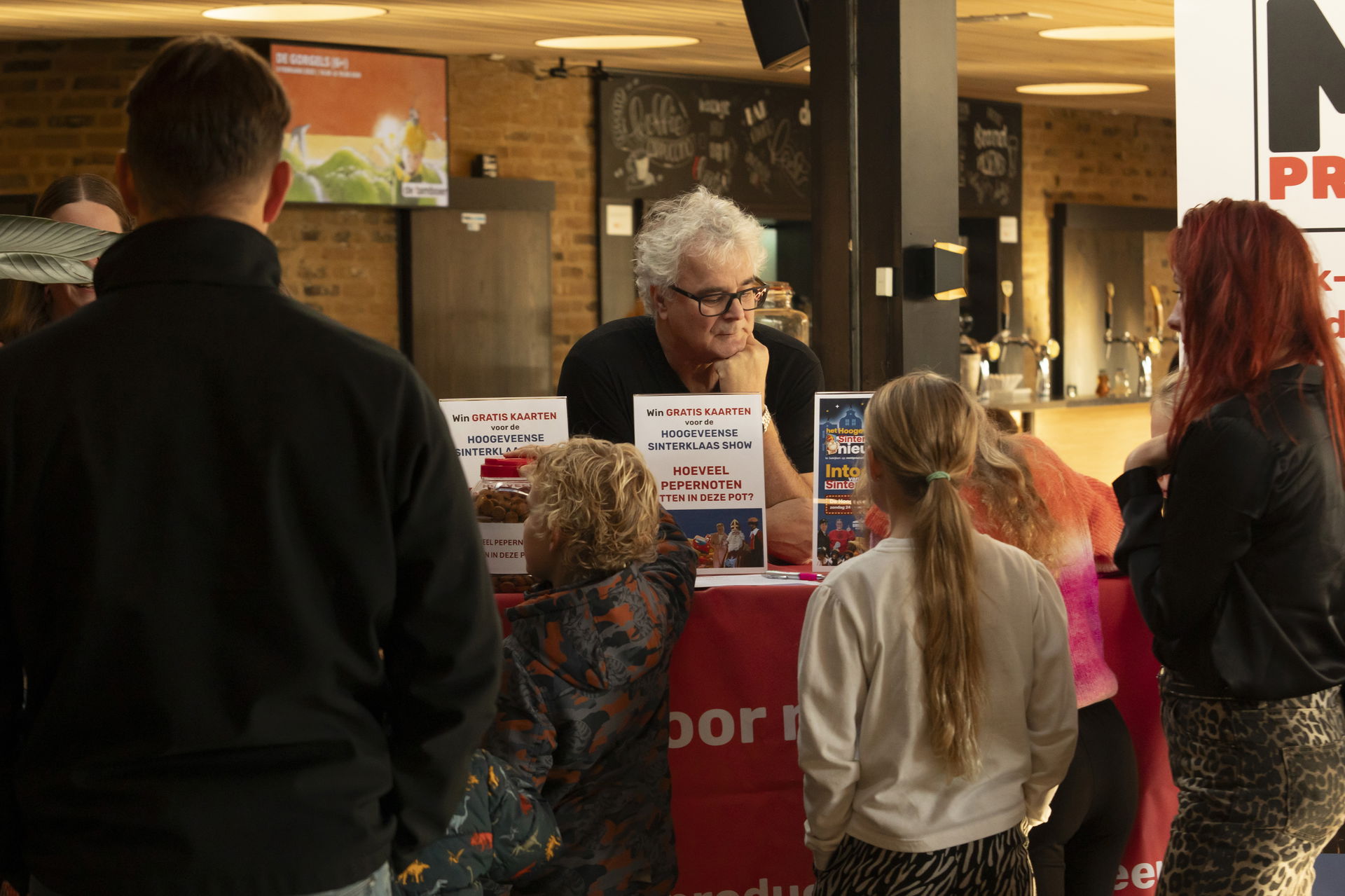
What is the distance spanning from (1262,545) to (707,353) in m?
1.15

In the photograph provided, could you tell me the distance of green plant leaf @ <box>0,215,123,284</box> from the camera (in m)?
1.93

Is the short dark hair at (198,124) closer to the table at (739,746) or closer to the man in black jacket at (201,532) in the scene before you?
the man in black jacket at (201,532)

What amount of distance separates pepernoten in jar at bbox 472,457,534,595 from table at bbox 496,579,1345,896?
0.31m

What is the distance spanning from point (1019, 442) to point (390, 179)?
6194mm

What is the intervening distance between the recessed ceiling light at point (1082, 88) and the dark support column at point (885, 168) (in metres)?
6.44

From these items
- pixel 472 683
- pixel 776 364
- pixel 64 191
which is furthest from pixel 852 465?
pixel 64 191

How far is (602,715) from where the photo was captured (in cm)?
205

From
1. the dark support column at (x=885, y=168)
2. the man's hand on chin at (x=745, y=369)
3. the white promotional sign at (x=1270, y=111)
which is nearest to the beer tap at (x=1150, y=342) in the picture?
the dark support column at (x=885, y=168)

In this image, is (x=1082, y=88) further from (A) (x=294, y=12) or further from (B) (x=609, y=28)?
(A) (x=294, y=12)

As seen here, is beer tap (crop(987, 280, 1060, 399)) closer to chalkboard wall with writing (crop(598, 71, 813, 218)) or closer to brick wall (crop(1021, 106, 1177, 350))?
brick wall (crop(1021, 106, 1177, 350))

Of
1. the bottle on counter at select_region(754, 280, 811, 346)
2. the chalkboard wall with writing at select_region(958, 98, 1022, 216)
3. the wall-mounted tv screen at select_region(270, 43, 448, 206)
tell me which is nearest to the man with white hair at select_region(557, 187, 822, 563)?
the bottle on counter at select_region(754, 280, 811, 346)

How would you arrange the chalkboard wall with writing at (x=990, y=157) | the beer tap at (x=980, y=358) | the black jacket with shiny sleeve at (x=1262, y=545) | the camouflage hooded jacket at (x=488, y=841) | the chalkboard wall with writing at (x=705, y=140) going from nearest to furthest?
the camouflage hooded jacket at (x=488, y=841) → the black jacket with shiny sleeve at (x=1262, y=545) → the beer tap at (x=980, y=358) → the chalkboard wall with writing at (x=705, y=140) → the chalkboard wall with writing at (x=990, y=157)

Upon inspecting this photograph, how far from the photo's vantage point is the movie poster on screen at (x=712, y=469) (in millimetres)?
2463

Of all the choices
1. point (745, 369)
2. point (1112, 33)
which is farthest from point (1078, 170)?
point (745, 369)
